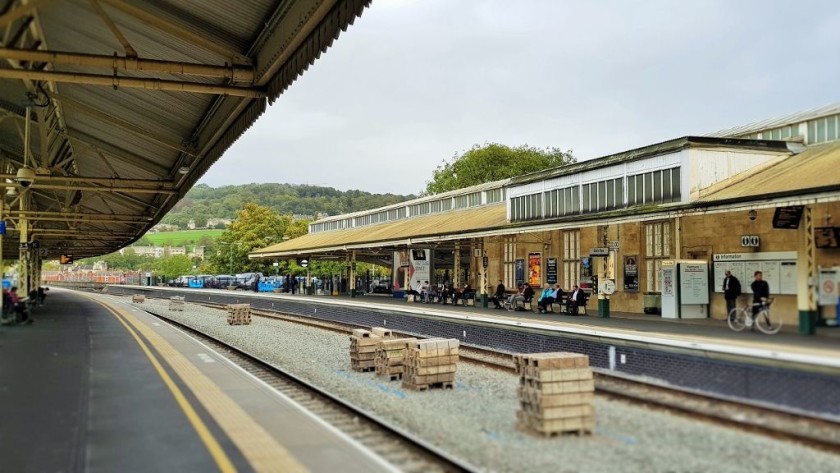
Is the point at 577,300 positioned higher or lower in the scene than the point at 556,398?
higher

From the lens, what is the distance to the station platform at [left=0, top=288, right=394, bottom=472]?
7152mm

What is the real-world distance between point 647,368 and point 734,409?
9.04 ft

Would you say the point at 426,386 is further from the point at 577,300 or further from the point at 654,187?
the point at 577,300

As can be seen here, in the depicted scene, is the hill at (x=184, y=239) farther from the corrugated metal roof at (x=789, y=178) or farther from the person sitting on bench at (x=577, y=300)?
the corrugated metal roof at (x=789, y=178)

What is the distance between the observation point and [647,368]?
12703 mm

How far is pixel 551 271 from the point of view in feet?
90.6

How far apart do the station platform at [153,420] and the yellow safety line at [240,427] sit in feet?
0.04

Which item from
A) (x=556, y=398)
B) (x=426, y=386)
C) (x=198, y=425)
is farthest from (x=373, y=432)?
(x=426, y=386)

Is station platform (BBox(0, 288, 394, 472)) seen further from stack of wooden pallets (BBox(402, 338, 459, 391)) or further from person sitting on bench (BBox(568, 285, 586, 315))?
person sitting on bench (BBox(568, 285, 586, 315))

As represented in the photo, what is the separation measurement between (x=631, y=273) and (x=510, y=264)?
841 cm

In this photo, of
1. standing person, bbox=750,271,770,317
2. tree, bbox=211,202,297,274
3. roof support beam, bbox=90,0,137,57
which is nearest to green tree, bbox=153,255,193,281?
tree, bbox=211,202,297,274

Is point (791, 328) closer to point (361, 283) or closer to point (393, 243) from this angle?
point (393, 243)

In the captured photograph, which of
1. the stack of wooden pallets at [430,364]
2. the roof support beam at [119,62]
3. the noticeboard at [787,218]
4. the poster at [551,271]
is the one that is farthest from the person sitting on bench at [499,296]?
the roof support beam at [119,62]

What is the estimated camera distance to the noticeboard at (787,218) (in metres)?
15.6
